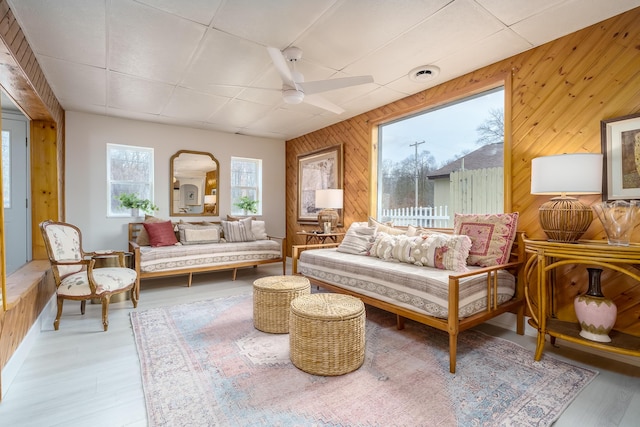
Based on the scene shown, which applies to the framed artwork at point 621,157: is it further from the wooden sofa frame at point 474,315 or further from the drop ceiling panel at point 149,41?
the drop ceiling panel at point 149,41

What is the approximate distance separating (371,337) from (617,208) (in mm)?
1987

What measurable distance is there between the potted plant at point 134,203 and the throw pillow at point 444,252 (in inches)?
168

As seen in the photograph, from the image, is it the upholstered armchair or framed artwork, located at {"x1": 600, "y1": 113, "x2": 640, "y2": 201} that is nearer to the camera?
framed artwork, located at {"x1": 600, "y1": 113, "x2": 640, "y2": 201}

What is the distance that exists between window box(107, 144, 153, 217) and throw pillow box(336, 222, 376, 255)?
11.5 ft

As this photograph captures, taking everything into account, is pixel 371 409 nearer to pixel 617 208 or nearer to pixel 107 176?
pixel 617 208

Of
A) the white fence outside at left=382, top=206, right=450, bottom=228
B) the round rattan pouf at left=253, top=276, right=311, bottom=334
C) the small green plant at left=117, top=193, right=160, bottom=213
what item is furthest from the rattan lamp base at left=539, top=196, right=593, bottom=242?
the small green plant at left=117, top=193, right=160, bottom=213

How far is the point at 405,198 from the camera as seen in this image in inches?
164

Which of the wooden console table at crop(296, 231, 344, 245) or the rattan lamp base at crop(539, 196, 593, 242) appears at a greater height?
the rattan lamp base at crop(539, 196, 593, 242)

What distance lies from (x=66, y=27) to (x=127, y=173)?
2925 millimetres

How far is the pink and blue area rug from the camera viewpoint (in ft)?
5.31

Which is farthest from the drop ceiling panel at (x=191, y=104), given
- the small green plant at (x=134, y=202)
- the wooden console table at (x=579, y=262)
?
the wooden console table at (x=579, y=262)

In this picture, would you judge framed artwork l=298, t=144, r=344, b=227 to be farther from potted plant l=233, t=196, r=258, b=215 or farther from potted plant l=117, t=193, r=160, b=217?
potted plant l=117, t=193, r=160, b=217

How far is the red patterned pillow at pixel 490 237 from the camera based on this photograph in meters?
2.67

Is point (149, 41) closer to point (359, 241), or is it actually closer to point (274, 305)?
point (274, 305)
